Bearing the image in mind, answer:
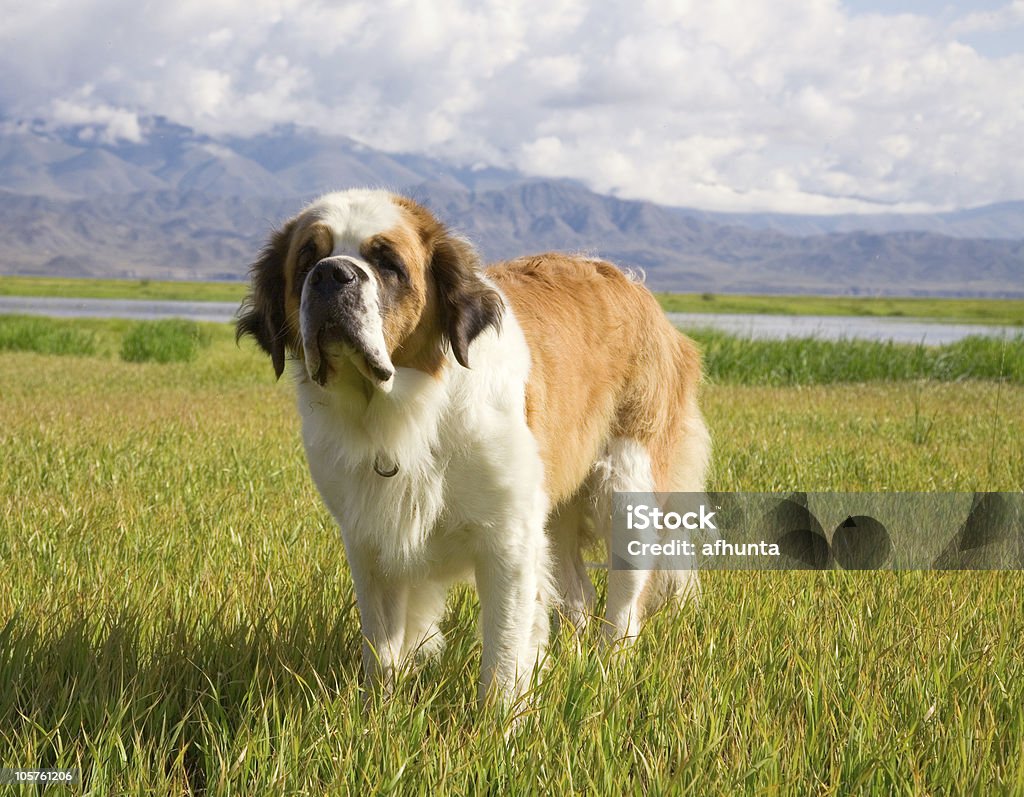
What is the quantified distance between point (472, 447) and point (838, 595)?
1776mm

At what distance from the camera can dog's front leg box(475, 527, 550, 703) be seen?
117 inches

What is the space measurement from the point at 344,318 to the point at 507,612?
3.37ft

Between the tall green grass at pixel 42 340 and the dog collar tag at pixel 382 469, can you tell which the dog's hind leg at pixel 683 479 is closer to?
the dog collar tag at pixel 382 469

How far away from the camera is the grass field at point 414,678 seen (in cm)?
241

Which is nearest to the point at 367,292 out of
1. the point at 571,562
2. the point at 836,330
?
the point at 571,562

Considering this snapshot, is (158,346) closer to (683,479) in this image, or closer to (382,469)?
(683,479)

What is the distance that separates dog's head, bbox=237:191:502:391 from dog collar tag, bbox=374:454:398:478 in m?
0.27

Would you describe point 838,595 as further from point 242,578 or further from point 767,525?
point 242,578

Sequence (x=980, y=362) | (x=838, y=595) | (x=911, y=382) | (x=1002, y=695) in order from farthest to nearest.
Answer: (x=980, y=362) < (x=911, y=382) < (x=838, y=595) < (x=1002, y=695)

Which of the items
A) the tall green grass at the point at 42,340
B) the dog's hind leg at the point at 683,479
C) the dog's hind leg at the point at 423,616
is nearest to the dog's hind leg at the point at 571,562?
the dog's hind leg at the point at 683,479

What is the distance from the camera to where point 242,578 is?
4016mm

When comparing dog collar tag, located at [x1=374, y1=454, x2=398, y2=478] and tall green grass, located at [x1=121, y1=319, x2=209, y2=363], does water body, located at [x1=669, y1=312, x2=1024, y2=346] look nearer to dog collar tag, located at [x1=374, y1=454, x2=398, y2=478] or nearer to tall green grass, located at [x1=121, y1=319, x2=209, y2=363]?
dog collar tag, located at [x1=374, y1=454, x2=398, y2=478]

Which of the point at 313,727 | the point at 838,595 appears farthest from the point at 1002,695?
the point at 313,727

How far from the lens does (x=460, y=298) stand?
296 cm
